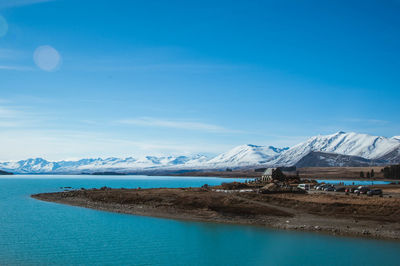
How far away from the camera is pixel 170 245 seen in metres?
47.2

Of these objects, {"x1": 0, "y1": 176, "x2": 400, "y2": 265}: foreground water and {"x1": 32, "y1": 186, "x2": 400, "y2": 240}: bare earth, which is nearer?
{"x1": 0, "y1": 176, "x2": 400, "y2": 265}: foreground water

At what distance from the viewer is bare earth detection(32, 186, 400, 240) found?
5538 centimetres

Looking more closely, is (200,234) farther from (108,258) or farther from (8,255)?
(8,255)

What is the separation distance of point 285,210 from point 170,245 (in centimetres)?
2687

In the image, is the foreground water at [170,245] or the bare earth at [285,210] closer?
the foreground water at [170,245]

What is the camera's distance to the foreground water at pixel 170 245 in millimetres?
40250

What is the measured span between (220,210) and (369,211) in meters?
25.6

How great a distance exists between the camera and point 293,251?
Answer: 44.4 metres

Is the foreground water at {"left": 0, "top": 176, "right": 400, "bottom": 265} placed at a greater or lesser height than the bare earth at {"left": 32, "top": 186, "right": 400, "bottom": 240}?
lesser

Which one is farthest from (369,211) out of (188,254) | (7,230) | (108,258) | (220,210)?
(7,230)

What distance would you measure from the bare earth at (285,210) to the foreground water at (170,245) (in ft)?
12.6

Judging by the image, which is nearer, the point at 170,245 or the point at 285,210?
the point at 170,245

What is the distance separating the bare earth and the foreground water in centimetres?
384

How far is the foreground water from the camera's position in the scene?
40.2 m
